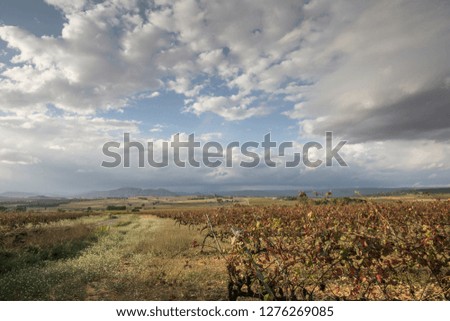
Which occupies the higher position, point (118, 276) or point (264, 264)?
point (264, 264)

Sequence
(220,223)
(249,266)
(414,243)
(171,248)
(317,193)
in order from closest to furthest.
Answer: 1. (414,243)
2. (249,266)
3. (317,193)
4. (171,248)
5. (220,223)

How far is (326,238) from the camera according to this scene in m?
5.47

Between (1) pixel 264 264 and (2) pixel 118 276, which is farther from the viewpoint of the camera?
(2) pixel 118 276

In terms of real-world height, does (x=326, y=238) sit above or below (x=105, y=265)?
above

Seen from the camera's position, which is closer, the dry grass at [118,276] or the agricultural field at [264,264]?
the agricultural field at [264,264]

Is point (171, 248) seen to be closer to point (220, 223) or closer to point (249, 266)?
point (220, 223)

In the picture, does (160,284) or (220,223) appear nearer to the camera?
(160,284)

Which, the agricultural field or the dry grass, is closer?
the agricultural field
